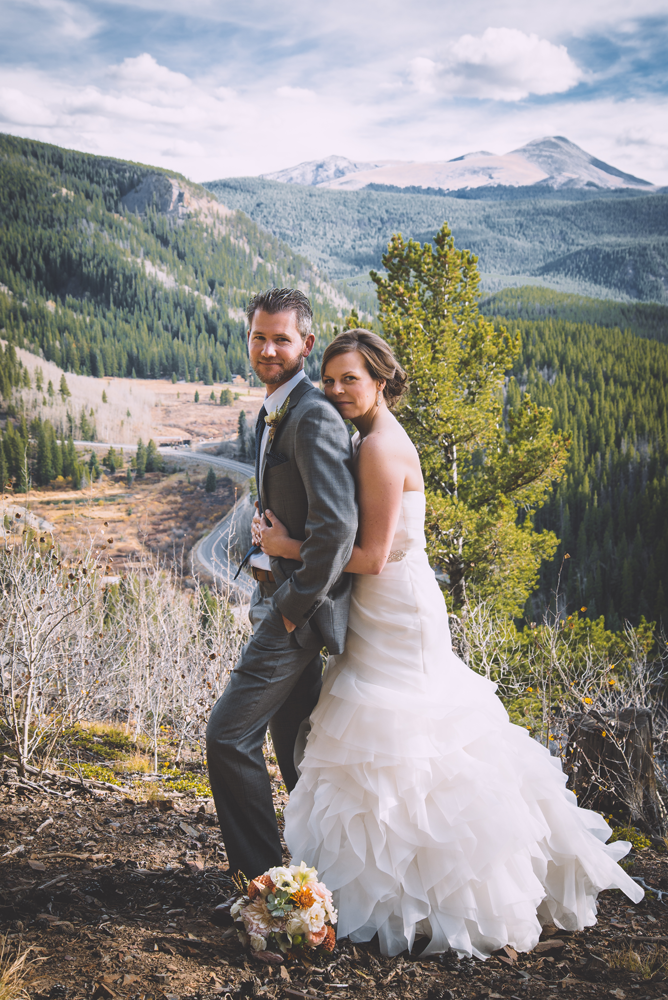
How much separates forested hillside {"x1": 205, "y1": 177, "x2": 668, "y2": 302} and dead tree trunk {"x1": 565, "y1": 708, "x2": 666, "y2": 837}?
127883mm

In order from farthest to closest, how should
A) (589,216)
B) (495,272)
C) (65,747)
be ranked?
(589,216) → (495,272) → (65,747)

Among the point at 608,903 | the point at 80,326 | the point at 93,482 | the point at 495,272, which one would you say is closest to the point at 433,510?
the point at 608,903

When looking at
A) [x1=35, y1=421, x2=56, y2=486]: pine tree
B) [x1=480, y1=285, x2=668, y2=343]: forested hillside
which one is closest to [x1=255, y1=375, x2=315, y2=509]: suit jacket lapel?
[x1=35, y1=421, x2=56, y2=486]: pine tree

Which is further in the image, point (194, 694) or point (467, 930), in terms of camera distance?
point (194, 694)

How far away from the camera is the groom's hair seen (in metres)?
2.36

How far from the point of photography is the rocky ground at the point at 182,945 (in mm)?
1774

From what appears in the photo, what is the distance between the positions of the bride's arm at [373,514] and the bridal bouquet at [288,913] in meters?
0.99

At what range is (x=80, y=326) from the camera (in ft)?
129

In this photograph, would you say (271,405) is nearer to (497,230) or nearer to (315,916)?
(315,916)

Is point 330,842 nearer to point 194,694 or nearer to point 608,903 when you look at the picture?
point 608,903

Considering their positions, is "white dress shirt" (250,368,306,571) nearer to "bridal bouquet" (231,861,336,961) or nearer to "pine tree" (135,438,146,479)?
"bridal bouquet" (231,861,336,961)

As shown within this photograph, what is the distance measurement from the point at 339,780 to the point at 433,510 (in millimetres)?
8281

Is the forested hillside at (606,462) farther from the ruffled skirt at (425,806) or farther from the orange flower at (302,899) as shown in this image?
the orange flower at (302,899)

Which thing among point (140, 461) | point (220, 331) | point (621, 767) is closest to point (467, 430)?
point (621, 767)
